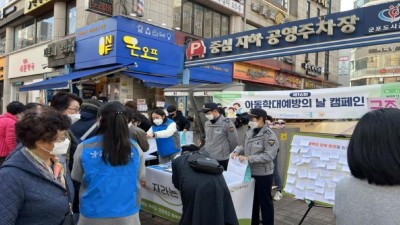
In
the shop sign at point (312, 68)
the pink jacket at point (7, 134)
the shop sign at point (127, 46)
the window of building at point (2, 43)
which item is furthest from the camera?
the shop sign at point (312, 68)

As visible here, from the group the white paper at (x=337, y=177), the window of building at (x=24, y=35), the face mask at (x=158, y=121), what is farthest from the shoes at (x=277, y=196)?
the window of building at (x=24, y=35)

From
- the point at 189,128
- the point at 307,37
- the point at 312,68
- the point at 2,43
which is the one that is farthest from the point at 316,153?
the point at 2,43

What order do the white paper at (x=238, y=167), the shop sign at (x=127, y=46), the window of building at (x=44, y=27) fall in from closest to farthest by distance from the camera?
the white paper at (x=238, y=167) < the shop sign at (x=127, y=46) < the window of building at (x=44, y=27)

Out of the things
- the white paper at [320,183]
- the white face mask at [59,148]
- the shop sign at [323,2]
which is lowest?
the white paper at [320,183]

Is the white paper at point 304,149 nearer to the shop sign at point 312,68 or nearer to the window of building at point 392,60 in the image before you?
the shop sign at point 312,68

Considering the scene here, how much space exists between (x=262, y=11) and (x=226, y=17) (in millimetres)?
2784

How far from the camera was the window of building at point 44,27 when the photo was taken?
16156mm

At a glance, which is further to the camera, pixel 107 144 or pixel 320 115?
pixel 320 115

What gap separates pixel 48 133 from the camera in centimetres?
183

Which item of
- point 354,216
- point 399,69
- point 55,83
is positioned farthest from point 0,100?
point 399,69

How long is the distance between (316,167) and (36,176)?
3555 millimetres

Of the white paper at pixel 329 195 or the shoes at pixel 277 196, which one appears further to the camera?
the shoes at pixel 277 196

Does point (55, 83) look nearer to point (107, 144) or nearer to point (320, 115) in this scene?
point (320, 115)

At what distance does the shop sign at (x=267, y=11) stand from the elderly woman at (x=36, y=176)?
17824mm
